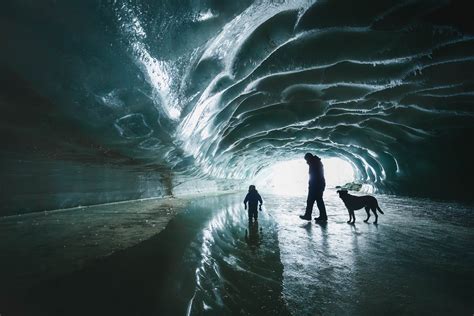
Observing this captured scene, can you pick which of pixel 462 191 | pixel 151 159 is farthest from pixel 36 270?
pixel 462 191

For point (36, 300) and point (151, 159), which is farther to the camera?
point (151, 159)

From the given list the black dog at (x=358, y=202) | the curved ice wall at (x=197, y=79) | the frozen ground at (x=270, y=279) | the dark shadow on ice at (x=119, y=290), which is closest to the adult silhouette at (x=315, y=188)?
the black dog at (x=358, y=202)

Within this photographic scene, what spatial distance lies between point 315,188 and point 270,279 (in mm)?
4376

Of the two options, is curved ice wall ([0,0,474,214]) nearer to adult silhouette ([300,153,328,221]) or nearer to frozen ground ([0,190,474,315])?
adult silhouette ([300,153,328,221])

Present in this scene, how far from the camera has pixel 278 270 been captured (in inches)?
113

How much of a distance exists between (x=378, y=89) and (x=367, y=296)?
755 cm

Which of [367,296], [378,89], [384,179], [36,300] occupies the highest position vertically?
[378,89]

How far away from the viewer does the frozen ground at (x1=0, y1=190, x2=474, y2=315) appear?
2.03m

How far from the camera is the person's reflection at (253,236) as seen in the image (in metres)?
4.07

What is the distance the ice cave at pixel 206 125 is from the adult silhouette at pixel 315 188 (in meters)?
0.73

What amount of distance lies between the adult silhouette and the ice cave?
28.7 inches

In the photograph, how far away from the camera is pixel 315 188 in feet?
21.6

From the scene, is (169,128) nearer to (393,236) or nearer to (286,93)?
(286,93)

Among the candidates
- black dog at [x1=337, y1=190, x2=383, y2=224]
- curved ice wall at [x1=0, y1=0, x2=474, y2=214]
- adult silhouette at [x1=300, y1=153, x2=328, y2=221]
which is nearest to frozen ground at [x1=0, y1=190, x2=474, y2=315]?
black dog at [x1=337, y1=190, x2=383, y2=224]
